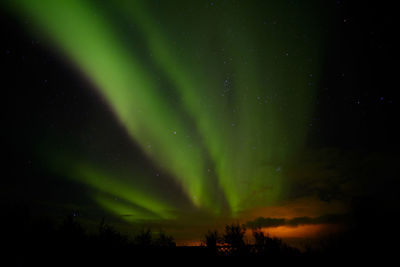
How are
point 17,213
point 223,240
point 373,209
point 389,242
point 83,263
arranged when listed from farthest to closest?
point 223,240
point 373,209
point 389,242
point 17,213
point 83,263

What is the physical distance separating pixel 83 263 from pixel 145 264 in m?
3.03

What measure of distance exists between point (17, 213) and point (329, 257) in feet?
74.5

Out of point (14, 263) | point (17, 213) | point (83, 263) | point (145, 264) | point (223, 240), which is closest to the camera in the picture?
point (14, 263)

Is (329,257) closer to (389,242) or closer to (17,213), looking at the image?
(389,242)

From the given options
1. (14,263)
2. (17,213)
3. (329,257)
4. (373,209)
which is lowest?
(14,263)

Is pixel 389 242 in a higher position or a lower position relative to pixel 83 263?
higher

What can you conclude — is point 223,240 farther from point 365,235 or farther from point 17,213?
point 17,213

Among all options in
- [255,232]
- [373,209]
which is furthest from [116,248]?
[373,209]

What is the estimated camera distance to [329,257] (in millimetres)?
15156

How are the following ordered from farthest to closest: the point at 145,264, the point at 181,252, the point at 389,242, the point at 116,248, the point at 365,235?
the point at 365,235, the point at 389,242, the point at 181,252, the point at 116,248, the point at 145,264

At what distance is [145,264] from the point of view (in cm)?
1227

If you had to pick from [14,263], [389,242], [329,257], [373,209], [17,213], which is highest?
[373,209]

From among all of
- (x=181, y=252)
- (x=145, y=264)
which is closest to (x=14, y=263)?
(x=145, y=264)

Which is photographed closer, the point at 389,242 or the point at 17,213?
the point at 17,213
